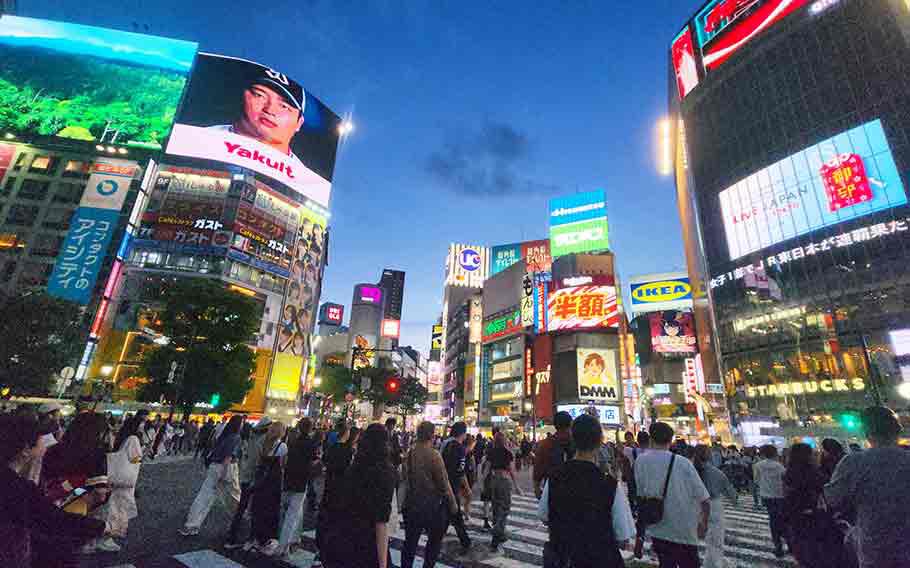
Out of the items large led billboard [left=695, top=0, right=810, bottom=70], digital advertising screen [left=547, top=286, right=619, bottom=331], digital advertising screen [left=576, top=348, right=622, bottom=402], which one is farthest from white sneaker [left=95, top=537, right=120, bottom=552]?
large led billboard [left=695, top=0, right=810, bottom=70]

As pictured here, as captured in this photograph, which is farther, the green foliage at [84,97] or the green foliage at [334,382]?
the green foliage at [334,382]

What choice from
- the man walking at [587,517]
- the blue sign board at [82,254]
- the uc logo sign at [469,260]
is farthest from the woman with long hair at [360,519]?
the uc logo sign at [469,260]

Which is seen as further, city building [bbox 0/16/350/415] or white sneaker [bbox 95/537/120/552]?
city building [bbox 0/16/350/415]

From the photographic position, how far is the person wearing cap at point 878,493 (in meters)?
2.87

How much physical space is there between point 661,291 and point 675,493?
64244 millimetres

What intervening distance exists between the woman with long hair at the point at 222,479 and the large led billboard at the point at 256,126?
178 feet

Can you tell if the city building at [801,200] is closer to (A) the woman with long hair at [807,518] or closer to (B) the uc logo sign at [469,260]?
(A) the woman with long hair at [807,518]

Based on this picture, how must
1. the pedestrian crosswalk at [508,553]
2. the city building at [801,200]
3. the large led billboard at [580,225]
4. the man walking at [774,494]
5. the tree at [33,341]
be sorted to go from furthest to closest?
the large led billboard at [580,225] < the city building at [801,200] < the tree at [33,341] < the man walking at [774,494] < the pedestrian crosswalk at [508,553]

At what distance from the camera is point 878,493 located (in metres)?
3.00

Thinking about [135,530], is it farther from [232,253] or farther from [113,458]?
[232,253]

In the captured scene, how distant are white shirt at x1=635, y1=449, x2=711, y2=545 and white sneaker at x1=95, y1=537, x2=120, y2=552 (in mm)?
6786

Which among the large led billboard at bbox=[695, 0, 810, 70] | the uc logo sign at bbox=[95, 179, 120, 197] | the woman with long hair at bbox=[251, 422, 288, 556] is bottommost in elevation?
the woman with long hair at bbox=[251, 422, 288, 556]

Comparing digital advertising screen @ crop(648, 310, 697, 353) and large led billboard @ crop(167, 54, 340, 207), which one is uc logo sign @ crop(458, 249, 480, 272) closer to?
large led billboard @ crop(167, 54, 340, 207)

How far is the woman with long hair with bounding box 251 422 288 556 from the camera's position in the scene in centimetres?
626
